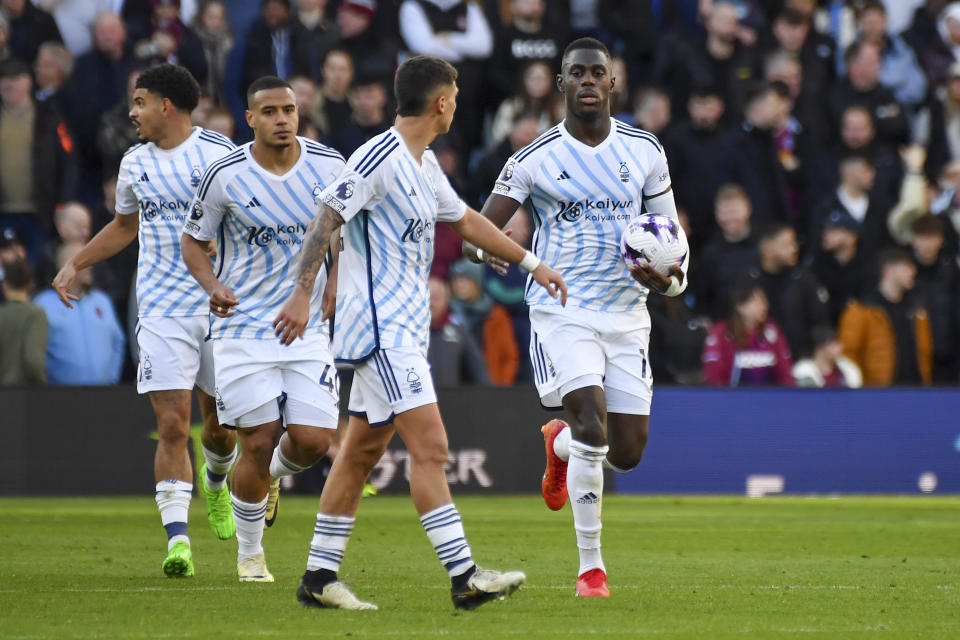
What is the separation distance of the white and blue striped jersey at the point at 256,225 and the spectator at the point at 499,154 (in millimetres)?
8655

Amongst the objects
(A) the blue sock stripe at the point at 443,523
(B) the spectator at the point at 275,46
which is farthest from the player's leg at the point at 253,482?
(B) the spectator at the point at 275,46

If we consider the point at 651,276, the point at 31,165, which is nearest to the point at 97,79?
the point at 31,165

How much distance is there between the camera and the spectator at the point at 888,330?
1700 cm

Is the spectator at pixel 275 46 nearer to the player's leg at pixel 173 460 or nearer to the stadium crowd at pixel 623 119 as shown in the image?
the stadium crowd at pixel 623 119

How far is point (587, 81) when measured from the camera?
8797 mm

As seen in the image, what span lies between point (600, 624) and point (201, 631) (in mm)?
1616

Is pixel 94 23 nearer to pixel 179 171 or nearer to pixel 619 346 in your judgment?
pixel 179 171

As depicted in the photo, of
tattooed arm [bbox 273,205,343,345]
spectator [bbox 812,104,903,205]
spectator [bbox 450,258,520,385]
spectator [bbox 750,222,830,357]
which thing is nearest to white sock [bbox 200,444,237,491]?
tattooed arm [bbox 273,205,343,345]

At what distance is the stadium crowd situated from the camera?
16.4 metres

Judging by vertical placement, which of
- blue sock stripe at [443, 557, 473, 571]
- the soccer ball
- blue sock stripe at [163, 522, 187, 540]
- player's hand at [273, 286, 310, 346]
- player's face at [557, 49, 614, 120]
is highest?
player's face at [557, 49, 614, 120]

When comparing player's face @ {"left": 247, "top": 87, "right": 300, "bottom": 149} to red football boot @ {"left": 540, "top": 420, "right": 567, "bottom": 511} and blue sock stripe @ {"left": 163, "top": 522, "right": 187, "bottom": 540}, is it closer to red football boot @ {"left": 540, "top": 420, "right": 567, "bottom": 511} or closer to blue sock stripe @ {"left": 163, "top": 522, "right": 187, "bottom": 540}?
blue sock stripe @ {"left": 163, "top": 522, "right": 187, "bottom": 540}

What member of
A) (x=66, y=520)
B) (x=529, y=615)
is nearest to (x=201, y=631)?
(x=529, y=615)

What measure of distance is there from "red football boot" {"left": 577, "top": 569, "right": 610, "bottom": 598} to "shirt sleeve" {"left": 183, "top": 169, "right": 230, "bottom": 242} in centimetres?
252

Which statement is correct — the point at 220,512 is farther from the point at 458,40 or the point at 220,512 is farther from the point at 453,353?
the point at 458,40
